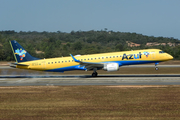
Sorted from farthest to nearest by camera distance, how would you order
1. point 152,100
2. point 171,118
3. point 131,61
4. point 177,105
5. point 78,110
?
1. point 131,61
2. point 152,100
3. point 177,105
4. point 78,110
5. point 171,118

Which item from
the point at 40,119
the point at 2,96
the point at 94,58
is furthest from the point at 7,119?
the point at 94,58

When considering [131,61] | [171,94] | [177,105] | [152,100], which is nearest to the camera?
[177,105]

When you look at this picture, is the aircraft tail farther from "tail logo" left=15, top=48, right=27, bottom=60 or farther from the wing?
the wing

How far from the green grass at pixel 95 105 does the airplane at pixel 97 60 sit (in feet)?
51.5

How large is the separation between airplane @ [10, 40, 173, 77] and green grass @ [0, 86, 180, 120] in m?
15.7

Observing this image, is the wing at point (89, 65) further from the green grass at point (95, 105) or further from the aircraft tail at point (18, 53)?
the green grass at point (95, 105)

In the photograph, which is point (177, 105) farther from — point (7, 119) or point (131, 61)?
point (131, 61)

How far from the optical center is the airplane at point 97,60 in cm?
4112

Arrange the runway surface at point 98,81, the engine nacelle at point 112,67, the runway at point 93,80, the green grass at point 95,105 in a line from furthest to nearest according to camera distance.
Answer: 1. the engine nacelle at point 112,67
2. the runway at point 93,80
3. the runway surface at point 98,81
4. the green grass at point 95,105

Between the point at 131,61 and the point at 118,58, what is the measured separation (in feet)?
7.31

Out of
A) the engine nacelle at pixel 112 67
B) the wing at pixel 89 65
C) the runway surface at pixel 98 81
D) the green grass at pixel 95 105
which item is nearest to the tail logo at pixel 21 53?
the runway surface at pixel 98 81

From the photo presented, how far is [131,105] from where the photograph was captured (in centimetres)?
1920

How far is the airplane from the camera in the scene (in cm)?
4112

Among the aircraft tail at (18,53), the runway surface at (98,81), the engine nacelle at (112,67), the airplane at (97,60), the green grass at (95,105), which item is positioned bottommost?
the green grass at (95,105)
